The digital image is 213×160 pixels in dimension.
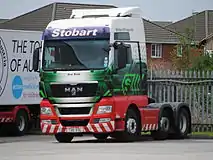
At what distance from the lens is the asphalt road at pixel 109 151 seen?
18.8 metres

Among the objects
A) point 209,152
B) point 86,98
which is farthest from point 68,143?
point 209,152

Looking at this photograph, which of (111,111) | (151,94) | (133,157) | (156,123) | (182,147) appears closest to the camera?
(133,157)

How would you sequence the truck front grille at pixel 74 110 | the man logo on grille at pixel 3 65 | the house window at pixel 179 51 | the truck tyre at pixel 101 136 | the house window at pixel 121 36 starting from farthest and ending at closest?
1. the house window at pixel 179 51
2. the man logo on grille at pixel 3 65
3. the truck tyre at pixel 101 136
4. the house window at pixel 121 36
5. the truck front grille at pixel 74 110

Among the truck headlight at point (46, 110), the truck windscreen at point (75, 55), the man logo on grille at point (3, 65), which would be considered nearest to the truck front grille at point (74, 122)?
the truck headlight at point (46, 110)

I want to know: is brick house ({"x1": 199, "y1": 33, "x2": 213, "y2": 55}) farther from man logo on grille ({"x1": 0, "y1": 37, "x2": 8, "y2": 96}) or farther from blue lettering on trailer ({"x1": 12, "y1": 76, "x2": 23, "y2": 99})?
man logo on grille ({"x1": 0, "y1": 37, "x2": 8, "y2": 96})

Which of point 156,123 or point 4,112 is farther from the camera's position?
point 4,112

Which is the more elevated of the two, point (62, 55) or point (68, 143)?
point (62, 55)

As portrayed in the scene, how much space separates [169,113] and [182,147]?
15.2 feet

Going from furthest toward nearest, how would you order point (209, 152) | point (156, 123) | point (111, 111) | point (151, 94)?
point (151, 94) < point (156, 123) < point (111, 111) < point (209, 152)

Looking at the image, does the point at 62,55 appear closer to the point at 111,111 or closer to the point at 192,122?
the point at 111,111

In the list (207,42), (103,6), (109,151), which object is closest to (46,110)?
(109,151)

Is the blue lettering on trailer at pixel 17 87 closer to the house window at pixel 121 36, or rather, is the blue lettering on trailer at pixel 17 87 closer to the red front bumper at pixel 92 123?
the red front bumper at pixel 92 123

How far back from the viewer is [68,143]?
2469 cm

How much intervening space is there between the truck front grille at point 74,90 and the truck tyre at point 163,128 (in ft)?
10.9
